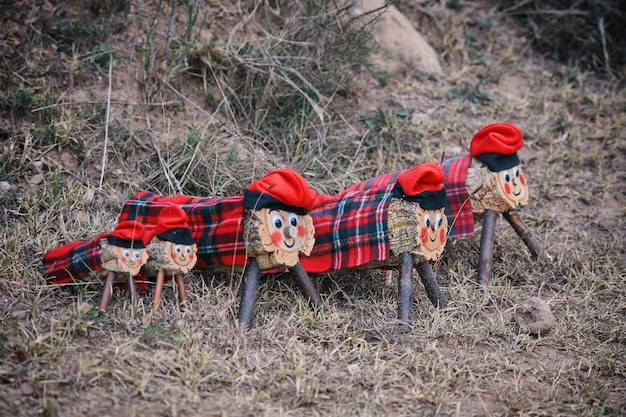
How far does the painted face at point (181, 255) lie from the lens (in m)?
3.57

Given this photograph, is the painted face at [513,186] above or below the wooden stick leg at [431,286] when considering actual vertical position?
above

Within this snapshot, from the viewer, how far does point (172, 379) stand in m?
3.09

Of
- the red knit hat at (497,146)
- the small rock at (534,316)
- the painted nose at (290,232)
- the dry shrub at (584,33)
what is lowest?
the small rock at (534,316)

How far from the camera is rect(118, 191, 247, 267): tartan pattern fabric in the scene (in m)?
3.72

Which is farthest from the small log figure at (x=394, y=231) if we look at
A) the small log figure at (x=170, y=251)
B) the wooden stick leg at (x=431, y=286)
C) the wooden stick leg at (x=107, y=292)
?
the wooden stick leg at (x=107, y=292)

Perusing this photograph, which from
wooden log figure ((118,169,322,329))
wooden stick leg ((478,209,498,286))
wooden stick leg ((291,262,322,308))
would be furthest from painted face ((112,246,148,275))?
wooden stick leg ((478,209,498,286))

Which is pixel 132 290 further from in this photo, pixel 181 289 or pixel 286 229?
pixel 286 229

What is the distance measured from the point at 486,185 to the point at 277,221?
1322 millimetres

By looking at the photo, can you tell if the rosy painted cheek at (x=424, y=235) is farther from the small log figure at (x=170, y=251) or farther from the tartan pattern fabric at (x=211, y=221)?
the small log figure at (x=170, y=251)

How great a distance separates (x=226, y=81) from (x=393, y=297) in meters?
2.16

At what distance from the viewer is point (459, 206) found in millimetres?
4234

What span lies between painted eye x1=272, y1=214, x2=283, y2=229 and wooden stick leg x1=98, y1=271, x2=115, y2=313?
81 centimetres

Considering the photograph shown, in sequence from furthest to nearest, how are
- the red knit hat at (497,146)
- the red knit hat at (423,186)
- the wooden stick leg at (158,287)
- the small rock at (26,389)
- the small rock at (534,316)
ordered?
the red knit hat at (497,146)
the small rock at (534,316)
the red knit hat at (423,186)
the wooden stick leg at (158,287)
the small rock at (26,389)

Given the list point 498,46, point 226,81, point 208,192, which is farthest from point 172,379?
point 498,46
